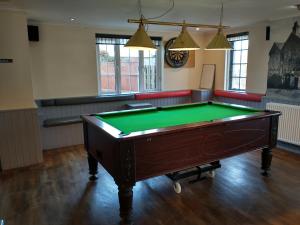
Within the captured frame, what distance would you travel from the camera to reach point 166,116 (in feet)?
10.1

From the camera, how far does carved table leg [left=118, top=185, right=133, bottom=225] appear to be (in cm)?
224

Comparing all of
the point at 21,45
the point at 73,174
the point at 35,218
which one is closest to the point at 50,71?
the point at 21,45

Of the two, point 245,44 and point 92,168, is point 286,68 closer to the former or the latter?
point 245,44

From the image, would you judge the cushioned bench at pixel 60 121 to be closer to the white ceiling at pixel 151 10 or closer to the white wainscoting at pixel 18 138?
the white wainscoting at pixel 18 138

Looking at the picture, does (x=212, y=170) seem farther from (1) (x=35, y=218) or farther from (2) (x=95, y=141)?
(1) (x=35, y=218)

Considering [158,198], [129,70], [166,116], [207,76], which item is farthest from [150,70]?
[158,198]

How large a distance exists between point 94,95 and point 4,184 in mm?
2465

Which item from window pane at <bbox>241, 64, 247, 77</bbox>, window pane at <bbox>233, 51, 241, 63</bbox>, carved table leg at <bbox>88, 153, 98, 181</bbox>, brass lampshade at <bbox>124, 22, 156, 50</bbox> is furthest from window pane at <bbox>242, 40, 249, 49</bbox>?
carved table leg at <bbox>88, 153, 98, 181</bbox>

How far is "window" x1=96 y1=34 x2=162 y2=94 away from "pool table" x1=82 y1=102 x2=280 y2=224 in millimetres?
2235

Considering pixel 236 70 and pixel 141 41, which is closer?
pixel 141 41

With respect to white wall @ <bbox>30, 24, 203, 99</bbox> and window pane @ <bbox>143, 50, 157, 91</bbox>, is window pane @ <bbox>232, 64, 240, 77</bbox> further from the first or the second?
white wall @ <bbox>30, 24, 203, 99</bbox>

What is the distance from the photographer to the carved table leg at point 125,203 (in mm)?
2237

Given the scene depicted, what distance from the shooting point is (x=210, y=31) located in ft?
19.0

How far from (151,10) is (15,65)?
7.47ft
